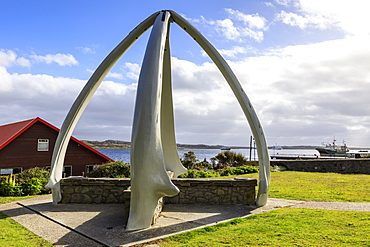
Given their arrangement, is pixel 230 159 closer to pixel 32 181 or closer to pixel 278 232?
pixel 32 181

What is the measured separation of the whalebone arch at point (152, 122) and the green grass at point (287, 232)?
1.04 meters

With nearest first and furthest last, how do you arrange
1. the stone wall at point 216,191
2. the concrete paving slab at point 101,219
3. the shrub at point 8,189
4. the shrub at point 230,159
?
the concrete paving slab at point 101,219, the stone wall at point 216,191, the shrub at point 8,189, the shrub at point 230,159

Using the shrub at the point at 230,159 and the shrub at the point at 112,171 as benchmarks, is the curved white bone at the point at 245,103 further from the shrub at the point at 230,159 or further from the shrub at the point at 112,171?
the shrub at the point at 230,159

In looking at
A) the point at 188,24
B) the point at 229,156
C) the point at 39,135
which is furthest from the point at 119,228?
the point at 229,156

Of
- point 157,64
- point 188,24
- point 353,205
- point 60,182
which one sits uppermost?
point 188,24

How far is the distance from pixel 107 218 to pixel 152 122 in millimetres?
2579

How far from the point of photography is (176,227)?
596 cm

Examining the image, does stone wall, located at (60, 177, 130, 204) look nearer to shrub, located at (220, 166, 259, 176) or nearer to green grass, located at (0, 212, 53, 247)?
green grass, located at (0, 212, 53, 247)

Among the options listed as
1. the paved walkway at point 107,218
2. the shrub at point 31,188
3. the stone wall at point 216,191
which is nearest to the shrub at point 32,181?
the shrub at point 31,188

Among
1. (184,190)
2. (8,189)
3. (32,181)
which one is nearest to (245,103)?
(184,190)

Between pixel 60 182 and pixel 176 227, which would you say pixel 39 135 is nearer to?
pixel 60 182

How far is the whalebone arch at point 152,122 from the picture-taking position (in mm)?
5781

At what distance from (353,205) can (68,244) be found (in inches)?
286

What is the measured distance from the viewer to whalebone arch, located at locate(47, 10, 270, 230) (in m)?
5.78
